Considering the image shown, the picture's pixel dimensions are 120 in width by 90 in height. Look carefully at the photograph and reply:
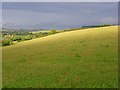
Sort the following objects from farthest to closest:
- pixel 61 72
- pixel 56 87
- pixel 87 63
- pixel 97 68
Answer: pixel 87 63 < pixel 97 68 < pixel 61 72 < pixel 56 87

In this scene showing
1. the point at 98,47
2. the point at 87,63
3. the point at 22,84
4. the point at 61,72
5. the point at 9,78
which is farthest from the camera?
the point at 98,47

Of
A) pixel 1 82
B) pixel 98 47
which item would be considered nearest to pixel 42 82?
pixel 1 82

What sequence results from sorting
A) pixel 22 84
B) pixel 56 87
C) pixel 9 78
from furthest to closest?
pixel 9 78 → pixel 22 84 → pixel 56 87

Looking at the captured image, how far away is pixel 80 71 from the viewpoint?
19.5 meters

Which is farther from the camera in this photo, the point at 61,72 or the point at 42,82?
the point at 61,72

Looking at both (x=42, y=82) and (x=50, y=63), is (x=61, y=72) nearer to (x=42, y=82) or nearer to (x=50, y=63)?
(x=42, y=82)

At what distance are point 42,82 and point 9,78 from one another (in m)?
2.43

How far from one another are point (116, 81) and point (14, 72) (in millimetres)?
6805

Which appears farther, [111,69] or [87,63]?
[87,63]

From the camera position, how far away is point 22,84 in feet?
52.5

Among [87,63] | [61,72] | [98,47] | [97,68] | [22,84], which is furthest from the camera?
[98,47]

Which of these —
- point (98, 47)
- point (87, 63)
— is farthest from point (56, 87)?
point (98, 47)

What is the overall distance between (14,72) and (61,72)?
9.69ft

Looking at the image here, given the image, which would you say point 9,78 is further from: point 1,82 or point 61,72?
point 61,72
